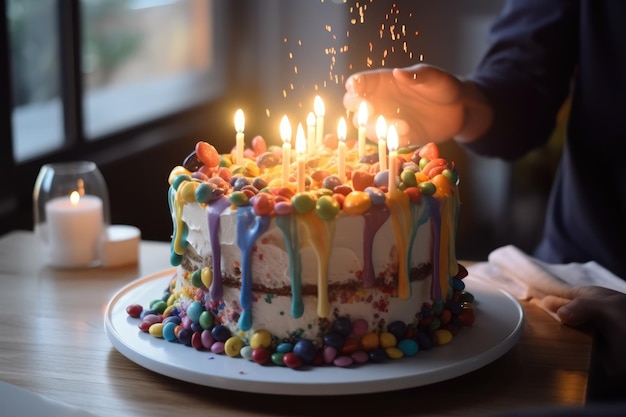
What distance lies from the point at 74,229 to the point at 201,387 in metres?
0.68

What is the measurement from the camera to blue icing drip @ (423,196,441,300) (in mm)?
1168

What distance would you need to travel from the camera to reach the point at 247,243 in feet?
3.63

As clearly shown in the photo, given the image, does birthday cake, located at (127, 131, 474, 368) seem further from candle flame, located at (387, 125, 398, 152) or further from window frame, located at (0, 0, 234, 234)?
window frame, located at (0, 0, 234, 234)

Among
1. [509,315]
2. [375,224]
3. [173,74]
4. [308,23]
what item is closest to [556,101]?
[509,315]

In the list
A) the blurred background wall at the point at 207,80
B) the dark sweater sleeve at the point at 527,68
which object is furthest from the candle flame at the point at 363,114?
the dark sweater sleeve at the point at 527,68

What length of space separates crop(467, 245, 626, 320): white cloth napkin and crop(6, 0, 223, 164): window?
1.23 m

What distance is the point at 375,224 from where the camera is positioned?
111 centimetres

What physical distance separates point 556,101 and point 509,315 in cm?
88

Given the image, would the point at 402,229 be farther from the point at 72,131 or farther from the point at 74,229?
the point at 72,131

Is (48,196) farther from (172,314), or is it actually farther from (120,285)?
(172,314)

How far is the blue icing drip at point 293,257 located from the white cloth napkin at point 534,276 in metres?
0.49

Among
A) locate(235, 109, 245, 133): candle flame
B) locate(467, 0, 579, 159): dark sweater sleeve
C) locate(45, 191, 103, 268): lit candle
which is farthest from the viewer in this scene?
locate(467, 0, 579, 159): dark sweater sleeve

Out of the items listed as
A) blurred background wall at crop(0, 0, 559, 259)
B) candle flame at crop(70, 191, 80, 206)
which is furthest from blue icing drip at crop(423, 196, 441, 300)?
candle flame at crop(70, 191, 80, 206)

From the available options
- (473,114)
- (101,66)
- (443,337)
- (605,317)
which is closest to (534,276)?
(605,317)
